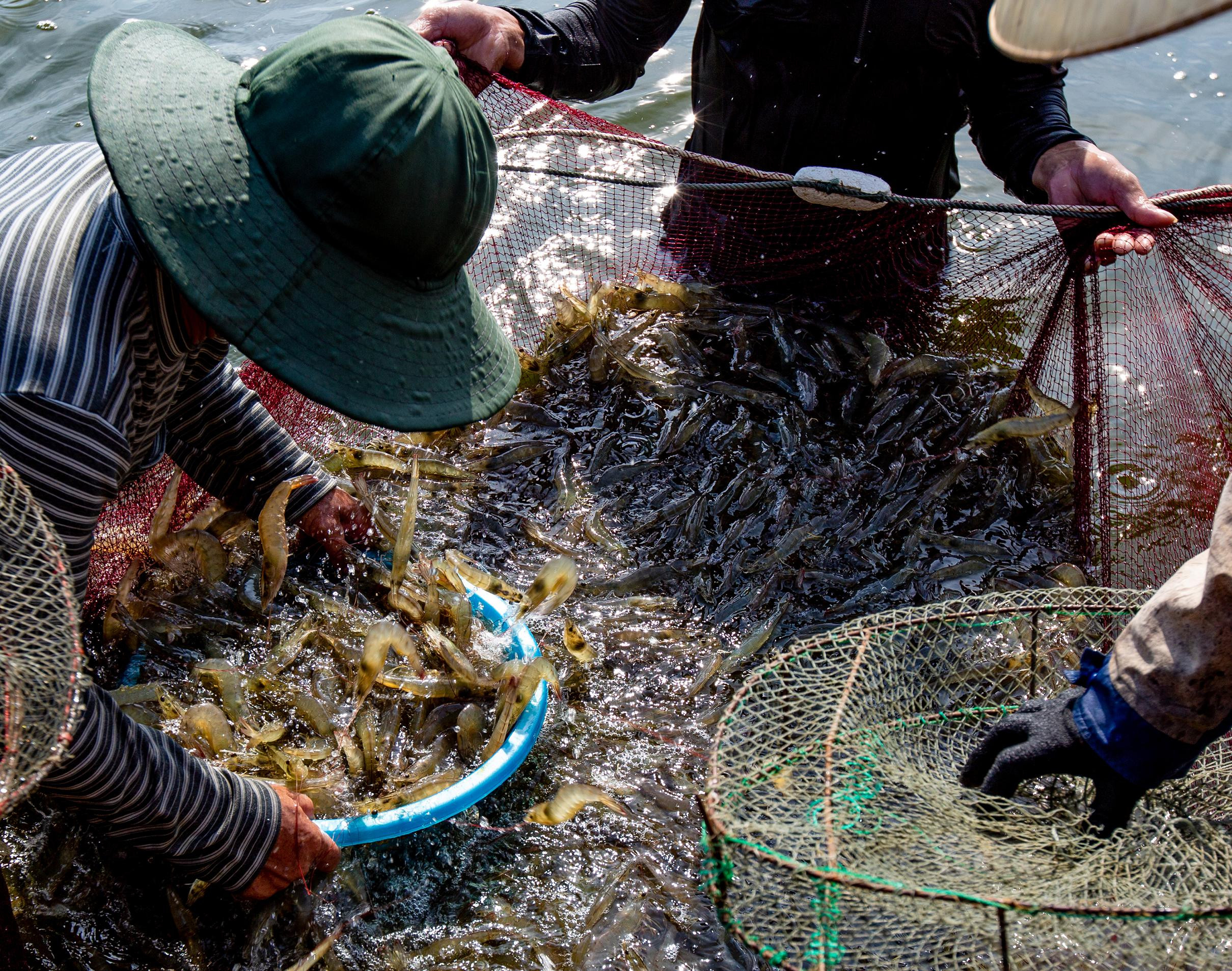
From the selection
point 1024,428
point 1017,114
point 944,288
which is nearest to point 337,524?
point 1024,428

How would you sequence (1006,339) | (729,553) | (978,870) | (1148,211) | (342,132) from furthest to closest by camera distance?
(1006,339) → (729,553) → (1148,211) → (978,870) → (342,132)

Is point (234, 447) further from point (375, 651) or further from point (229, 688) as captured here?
point (375, 651)

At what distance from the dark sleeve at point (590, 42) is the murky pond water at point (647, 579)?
3.88 feet

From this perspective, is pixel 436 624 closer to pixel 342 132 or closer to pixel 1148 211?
pixel 342 132

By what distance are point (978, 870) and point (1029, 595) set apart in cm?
94

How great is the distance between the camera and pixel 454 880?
8.71ft

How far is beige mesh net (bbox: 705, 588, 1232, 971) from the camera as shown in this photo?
6.04ft

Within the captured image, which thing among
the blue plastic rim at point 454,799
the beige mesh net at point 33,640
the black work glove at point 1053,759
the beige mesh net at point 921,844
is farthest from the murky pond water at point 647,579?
the beige mesh net at point 33,640

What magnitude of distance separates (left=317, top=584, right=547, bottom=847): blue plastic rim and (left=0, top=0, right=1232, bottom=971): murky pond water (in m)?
0.16

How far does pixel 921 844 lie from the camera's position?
2.07 meters

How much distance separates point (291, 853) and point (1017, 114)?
3.82 metres

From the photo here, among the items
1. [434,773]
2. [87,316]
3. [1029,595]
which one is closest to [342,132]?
[87,316]

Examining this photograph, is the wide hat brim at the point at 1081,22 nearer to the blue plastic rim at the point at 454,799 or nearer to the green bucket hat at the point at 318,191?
the green bucket hat at the point at 318,191

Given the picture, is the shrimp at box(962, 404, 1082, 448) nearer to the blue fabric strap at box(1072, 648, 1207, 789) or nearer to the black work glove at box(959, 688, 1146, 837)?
the black work glove at box(959, 688, 1146, 837)
